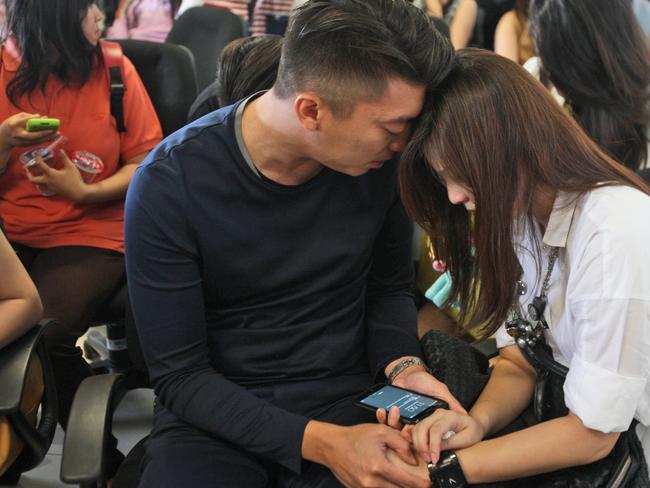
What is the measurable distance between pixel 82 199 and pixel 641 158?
150 centimetres

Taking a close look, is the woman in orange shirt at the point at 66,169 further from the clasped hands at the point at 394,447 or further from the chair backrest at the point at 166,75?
the clasped hands at the point at 394,447

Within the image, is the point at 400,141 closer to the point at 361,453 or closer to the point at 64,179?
the point at 361,453

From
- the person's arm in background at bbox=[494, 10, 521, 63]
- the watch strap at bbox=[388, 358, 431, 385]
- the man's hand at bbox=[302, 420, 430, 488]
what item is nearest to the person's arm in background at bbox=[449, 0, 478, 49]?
the person's arm in background at bbox=[494, 10, 521, 63]

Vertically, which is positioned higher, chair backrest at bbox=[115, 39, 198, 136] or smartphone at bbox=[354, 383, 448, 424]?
chair backrest at bbox=[115, 39, 198, 136]

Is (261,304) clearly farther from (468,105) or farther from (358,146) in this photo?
(468,105)

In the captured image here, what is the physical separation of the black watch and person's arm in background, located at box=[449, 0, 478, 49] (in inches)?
111

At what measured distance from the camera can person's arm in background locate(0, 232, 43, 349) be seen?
149cm

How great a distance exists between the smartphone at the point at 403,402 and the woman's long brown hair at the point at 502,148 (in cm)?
24

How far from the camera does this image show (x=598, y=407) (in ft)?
3.77

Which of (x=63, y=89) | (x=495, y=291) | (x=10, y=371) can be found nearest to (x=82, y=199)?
(x=63, y=89)

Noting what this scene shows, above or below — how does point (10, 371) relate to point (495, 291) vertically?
below

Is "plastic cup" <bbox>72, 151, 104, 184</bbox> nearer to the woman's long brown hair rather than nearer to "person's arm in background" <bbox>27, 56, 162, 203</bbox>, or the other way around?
"person's arm in background" <bbox>27, 56, 162, 203</bbox>

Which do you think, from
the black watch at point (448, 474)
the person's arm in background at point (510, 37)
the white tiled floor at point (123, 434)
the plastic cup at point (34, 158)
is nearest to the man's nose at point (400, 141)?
the black watch at point (448, 474)

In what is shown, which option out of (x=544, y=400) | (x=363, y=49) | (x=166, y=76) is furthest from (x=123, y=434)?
(x=363, y=49)
